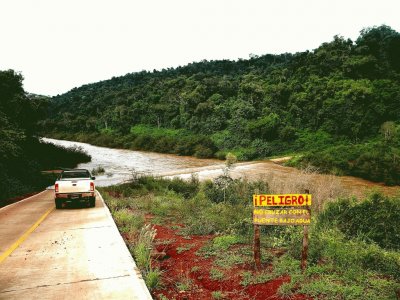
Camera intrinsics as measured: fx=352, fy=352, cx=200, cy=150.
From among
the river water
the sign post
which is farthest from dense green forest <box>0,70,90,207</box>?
the sign post

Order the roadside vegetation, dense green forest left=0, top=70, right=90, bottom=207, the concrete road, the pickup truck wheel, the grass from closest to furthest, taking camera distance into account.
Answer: the concrete road
the roadside vegetation
the grass
the pickup truck wheel
dense green forest left=0, top=70, right=90, bottom=207

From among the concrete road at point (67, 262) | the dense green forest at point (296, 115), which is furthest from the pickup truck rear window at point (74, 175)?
the dense green forest at point (296, 115)

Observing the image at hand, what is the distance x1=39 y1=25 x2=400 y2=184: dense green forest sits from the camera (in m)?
41.5

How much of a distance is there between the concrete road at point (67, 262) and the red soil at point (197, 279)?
25.8 inches

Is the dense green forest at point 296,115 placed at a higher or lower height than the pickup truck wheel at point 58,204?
higher

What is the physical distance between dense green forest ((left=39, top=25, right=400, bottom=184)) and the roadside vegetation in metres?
24.6

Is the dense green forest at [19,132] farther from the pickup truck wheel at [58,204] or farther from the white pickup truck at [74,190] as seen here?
the white pickup truck at [74,190]

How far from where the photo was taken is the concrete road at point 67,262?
578 centimetres

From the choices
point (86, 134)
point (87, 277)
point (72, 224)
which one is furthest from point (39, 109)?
point (86, 134)

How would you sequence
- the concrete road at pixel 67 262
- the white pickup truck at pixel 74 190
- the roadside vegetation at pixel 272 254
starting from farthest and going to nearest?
1. the white pickup truck at pixel 74 190
2. the roadside vegetation at pixel 272 254
3. the concrete road at pixel 67 262

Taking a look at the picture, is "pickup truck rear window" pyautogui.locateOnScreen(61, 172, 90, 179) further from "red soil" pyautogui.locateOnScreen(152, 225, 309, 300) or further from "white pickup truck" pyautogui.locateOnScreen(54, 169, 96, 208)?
"red soil" pyautogui.locateOnScreen(152, 225, 309, 300)

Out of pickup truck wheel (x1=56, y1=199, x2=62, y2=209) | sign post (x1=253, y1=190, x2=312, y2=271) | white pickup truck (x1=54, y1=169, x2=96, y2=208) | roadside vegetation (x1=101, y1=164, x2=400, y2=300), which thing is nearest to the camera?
roadside vegetation (x1=101, y1=164, x2=400, y2=300)

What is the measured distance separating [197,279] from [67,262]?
271 cm

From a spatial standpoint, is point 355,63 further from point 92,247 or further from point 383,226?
point 92,247
